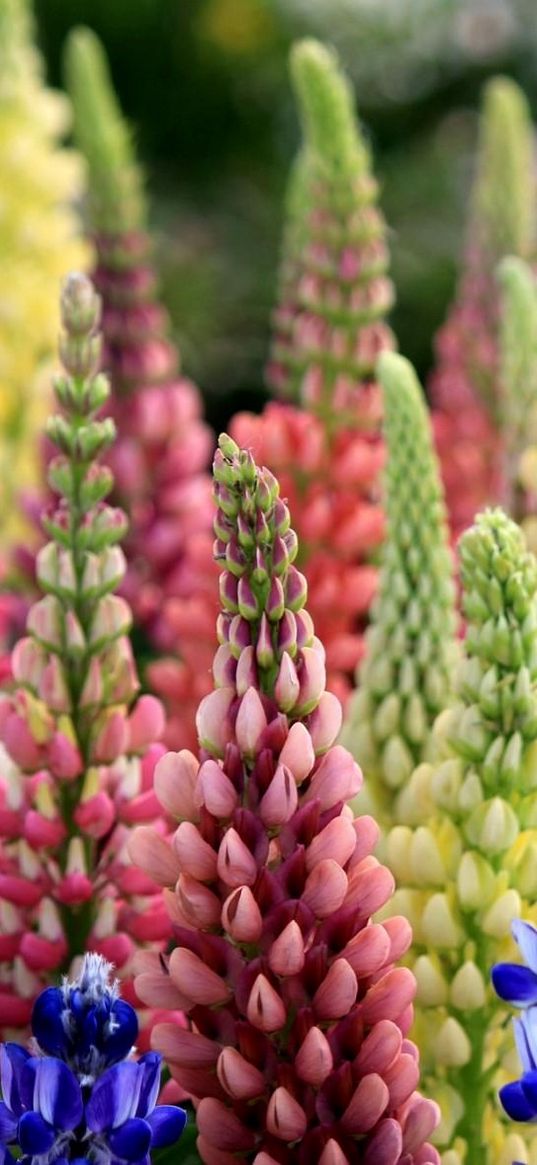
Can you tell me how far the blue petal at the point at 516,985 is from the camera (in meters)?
0.47

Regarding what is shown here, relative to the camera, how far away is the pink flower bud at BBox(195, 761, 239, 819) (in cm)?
46

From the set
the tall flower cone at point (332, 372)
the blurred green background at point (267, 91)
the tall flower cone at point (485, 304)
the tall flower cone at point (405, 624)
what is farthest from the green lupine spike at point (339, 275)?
the blurred green background at point (267, 91)

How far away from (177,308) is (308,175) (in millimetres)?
1044

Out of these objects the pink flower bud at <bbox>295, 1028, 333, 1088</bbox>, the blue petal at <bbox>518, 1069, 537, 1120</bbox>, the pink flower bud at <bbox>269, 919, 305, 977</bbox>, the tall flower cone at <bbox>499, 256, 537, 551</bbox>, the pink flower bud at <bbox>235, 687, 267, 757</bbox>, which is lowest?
the blue petal at <bbox>518, 1069, 537, 1120</bbox>

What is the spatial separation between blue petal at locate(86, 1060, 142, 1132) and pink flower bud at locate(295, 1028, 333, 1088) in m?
0.05

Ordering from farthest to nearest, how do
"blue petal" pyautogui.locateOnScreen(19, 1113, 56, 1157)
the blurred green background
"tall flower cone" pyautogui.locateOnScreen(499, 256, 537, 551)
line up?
the blurred green background, "tall flower cone" pyautogui.locateOnScreen(499, 256, 537, 551), "blue petal" pyautogui.locateOnScreen(19, 1113, 56, 1157)

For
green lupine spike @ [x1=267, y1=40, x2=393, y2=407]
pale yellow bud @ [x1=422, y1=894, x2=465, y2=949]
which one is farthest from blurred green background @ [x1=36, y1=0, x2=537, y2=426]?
pale yellow bud @ [x1=422, y1=894, x2=465, y2=949]

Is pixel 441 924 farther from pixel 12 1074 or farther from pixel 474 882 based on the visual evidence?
pixel 12 1074

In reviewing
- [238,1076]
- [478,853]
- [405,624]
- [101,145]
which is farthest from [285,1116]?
[101,145]

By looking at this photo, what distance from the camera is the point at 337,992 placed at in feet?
1.50

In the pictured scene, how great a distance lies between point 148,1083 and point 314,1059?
45mm

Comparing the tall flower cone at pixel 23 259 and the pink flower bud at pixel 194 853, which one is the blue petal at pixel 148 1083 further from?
the tall flower cone at pixel 23 259

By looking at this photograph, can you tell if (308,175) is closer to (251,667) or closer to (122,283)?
(122,283)

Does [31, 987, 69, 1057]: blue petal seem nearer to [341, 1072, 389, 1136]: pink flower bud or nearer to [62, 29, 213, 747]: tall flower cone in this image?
[341, 1072, 389, 1136]: pink flower bud
